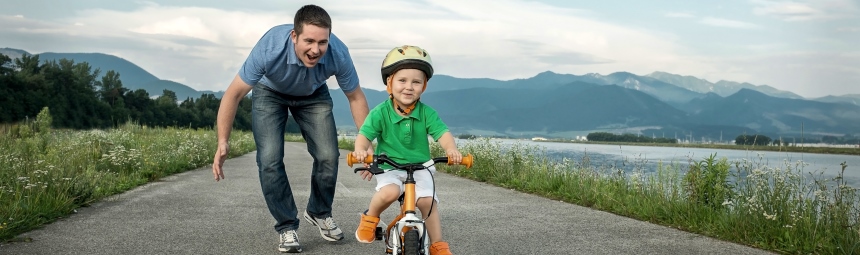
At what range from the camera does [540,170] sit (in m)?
12.7

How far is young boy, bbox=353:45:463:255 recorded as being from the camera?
4.14 m

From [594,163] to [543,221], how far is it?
4.48 metres

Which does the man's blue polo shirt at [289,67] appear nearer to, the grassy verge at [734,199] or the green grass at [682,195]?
the green grass at [682,195]

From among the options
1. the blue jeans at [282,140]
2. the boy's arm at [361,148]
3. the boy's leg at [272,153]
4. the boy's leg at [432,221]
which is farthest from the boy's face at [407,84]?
the boy's leg at [272,153]

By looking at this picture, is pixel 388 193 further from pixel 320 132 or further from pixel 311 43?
pixel 320 132

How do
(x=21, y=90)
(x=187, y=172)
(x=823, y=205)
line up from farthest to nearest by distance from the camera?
1. (x=21, y=90)
2. (x=187, y=172)
3. (x=823, y=205)

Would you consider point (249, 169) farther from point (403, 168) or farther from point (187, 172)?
point (403, 168)

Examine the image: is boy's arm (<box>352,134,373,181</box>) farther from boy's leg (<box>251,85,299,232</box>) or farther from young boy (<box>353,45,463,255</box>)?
Answer: boy's leg (<box>251,85,299,232</box>)

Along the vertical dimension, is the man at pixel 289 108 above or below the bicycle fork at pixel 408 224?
above

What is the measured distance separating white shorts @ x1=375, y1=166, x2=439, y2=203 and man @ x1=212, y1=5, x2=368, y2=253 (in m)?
1.22

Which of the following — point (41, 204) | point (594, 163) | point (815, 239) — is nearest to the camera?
point (815, 239)

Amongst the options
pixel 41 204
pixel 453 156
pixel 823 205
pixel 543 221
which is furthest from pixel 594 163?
pixel 453 156

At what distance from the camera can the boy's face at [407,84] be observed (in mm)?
4141

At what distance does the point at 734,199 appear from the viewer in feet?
25.7
